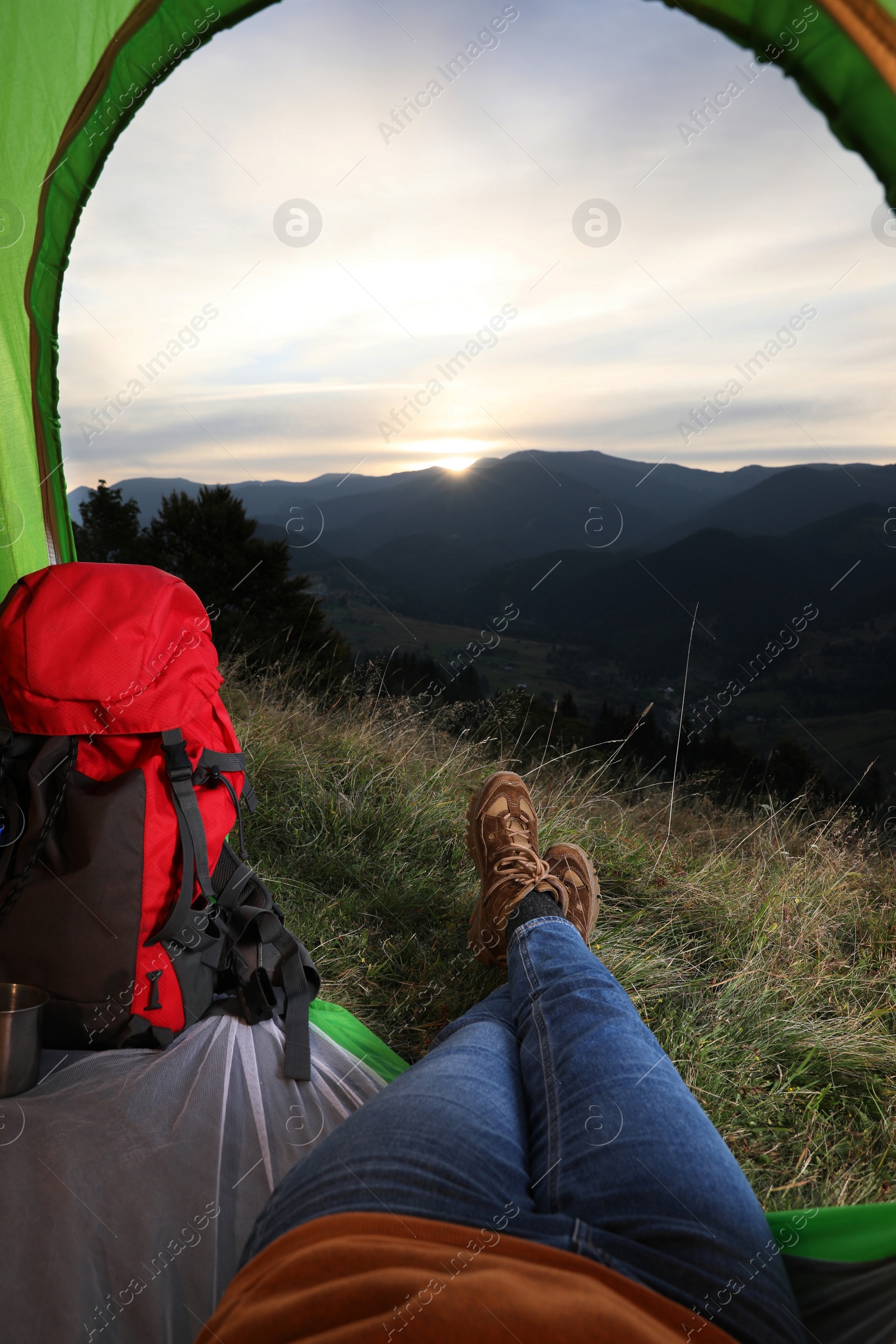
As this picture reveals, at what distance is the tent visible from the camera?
884 mm

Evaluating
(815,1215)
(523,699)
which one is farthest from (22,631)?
(523,699)

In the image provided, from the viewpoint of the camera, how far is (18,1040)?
1214 millimetres

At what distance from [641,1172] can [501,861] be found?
106cm

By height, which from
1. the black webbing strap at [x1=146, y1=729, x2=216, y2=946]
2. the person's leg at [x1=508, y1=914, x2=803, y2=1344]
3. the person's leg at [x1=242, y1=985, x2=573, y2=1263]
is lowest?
the person's leg at [x1=508, y1=914, x2=803, y2=1344]

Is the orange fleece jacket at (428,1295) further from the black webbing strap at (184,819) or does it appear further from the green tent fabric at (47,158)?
the green tent fabric at (47,158)

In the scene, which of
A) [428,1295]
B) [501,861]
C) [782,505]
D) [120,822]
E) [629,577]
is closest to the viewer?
[428,1295]

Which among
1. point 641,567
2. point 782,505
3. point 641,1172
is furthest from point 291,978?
point 782,505

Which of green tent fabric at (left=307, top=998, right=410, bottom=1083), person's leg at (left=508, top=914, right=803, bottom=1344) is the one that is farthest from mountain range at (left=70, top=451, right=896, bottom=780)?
person's leg at (left=508, top=914, right=803, bottom=1344)

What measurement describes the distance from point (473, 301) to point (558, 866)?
7.41 ft

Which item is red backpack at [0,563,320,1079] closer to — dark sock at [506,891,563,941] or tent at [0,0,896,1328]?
dark sock at [506,891,563,941]

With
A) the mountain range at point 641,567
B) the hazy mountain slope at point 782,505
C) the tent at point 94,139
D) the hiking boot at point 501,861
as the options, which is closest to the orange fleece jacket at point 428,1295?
the tent at point 94,139

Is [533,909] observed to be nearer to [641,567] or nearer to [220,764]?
[220,764]

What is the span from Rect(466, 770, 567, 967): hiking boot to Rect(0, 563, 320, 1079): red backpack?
1.53ft

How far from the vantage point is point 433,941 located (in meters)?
1.92
